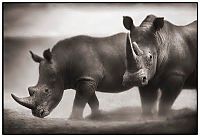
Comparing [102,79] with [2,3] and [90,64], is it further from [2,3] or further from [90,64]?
[2,3]

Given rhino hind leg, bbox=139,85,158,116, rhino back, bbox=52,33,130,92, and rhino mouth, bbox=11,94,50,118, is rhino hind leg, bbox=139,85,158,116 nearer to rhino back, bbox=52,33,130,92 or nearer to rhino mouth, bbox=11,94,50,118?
rhino back, bbox=52,33,130,92

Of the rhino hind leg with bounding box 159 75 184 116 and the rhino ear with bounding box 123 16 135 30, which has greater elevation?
the rhino ear with bounding box 123 16 135 30

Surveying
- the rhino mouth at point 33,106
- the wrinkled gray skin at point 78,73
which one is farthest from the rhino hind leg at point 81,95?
the rhino mouth at point 33,106

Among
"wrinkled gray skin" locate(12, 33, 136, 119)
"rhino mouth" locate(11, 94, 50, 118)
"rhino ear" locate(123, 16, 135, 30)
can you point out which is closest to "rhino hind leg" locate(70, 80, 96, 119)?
"wrinkled gray skin" locate(12, 33, 136, 119)

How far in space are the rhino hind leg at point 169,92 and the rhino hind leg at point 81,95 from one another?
275 millimetres

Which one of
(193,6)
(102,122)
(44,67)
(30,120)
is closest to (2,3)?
(44,67)

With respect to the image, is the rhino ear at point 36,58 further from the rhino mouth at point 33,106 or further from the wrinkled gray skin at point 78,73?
the rhino mouth at point 33,106

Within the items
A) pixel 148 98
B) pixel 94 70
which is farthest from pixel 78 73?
pixel 148 98

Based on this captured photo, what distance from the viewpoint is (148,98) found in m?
1.96

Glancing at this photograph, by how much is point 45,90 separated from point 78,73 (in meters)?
0.14

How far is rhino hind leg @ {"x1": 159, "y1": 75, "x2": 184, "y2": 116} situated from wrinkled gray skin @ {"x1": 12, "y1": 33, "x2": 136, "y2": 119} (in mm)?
155

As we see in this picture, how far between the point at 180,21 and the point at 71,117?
1.86 ft

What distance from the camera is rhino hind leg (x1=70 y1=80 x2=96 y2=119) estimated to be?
6.17ft

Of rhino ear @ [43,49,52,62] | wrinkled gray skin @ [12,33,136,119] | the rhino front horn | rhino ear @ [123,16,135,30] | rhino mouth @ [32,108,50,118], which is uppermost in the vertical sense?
rhino ear @ [123,16,135,30]
